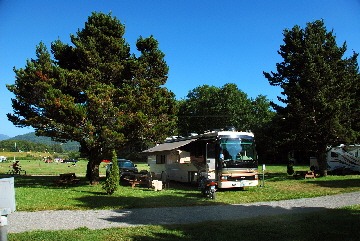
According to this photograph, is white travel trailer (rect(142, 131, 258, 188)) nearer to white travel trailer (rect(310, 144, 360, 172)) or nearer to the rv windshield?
the rv windshield

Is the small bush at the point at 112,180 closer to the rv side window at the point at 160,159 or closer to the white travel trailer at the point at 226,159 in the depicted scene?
the white travel trailer at the point at 226,159

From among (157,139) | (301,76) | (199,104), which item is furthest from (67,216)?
(199,104)

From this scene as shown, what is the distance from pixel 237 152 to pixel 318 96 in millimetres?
8830

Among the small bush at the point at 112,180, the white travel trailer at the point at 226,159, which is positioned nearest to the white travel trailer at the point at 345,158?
the white travel trailer at the point at 226,159

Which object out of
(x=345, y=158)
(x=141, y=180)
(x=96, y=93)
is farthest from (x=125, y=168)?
(x=345, y=158)

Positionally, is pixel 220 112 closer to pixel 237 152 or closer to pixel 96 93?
pixel 96 93

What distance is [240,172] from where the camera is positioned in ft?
49.8

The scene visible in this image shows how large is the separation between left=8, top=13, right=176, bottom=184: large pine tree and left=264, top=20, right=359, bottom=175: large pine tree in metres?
8.68

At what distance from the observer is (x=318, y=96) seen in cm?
2067

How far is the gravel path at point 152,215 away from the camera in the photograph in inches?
308

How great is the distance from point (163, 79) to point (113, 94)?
6034 mm

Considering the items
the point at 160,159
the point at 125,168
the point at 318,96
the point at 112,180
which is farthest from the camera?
the point at 125,168

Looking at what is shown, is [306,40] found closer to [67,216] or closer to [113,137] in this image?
[113,137]

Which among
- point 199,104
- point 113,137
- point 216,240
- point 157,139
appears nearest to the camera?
point 216,240
